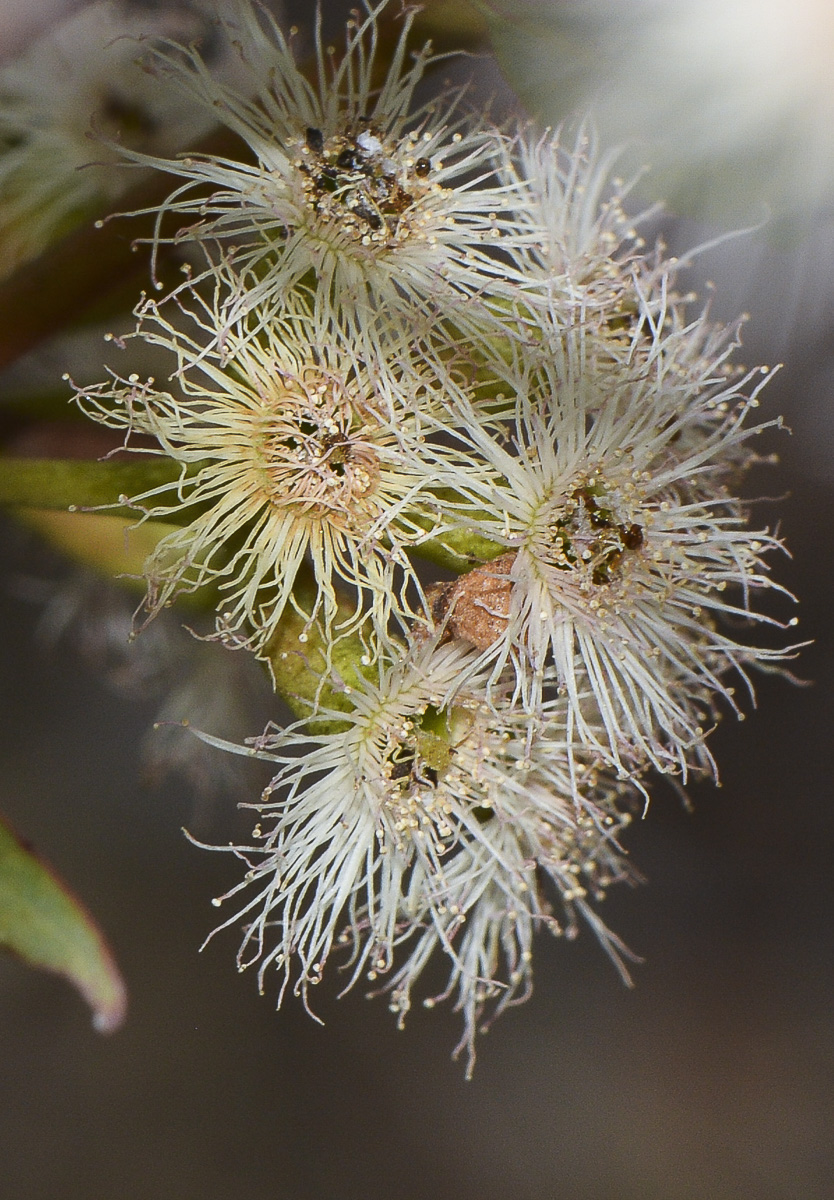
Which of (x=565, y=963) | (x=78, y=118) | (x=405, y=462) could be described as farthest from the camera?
(x=565, y=963)

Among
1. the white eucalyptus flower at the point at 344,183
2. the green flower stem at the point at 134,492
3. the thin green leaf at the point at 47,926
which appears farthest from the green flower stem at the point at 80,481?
the thin green leaf at the point at 47,926

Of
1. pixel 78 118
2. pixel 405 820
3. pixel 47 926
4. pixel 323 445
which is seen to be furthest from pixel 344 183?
pixel 47 926

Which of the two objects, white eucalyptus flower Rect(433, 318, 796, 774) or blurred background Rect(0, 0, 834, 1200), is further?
blurred background Rect(0, 0, 834, 1200)

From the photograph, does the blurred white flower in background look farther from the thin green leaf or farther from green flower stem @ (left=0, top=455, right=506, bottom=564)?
the thin green leaf

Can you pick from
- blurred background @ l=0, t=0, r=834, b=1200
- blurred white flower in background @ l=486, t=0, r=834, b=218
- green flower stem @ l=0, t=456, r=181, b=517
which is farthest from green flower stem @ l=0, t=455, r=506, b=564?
blurred white flower in background @ l=486, t=0, r=834, b=218

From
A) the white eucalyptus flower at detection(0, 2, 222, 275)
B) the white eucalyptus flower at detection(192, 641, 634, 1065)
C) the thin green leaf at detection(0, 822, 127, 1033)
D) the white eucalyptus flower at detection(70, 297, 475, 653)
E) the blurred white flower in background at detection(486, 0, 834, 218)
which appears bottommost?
the thin green leaf at detection(0, 822, 127, 1033)

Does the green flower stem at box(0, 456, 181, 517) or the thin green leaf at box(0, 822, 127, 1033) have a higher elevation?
the green flower stem at box(0, 456, 181, 517)

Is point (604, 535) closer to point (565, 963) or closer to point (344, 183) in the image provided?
point (344, 183)
